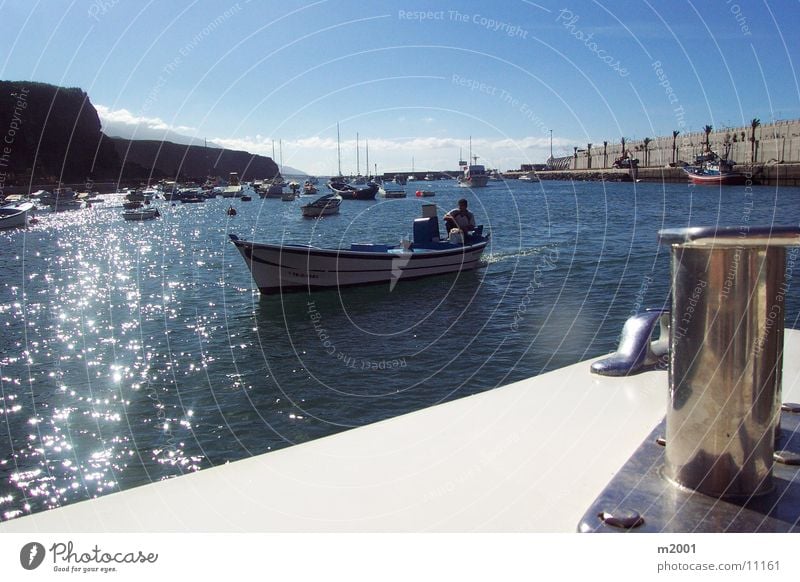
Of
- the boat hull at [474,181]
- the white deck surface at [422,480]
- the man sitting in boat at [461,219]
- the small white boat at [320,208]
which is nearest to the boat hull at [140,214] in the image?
the small white boat at [320,208]

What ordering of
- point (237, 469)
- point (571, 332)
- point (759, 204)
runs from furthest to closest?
point (759, 204)
point (571, 332)
point (237, 469)

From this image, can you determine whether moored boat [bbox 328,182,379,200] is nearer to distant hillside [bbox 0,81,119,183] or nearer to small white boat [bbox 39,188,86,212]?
small white boat [bbox 39,188,86,212]

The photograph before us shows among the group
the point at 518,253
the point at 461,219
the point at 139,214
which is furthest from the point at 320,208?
the point at 461,219

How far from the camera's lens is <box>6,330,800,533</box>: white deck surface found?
2.25 metres

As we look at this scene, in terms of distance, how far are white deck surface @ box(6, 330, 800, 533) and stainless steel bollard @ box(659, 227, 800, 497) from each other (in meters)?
0.46

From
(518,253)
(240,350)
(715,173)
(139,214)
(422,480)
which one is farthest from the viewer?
(715,173)

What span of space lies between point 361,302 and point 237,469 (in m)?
15.7

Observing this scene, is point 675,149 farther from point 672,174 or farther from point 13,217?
point 13,217

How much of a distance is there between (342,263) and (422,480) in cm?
1719

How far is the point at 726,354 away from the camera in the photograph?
74.4 inches

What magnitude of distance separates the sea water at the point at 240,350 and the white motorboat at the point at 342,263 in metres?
0.41

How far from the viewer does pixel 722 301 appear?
185cm
